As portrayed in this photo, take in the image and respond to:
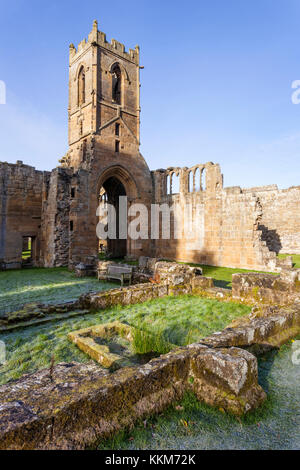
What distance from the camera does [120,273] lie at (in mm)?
9195

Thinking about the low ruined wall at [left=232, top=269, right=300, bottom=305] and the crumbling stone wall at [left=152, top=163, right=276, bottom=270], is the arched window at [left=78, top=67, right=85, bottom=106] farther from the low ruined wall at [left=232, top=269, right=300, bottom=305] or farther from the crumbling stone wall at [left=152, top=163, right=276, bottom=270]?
the low ruined wall at [left=232, top=269, right=300, bottom=305]

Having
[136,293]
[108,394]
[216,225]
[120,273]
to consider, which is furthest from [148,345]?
[216,225]

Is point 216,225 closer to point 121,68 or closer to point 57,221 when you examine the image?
point 57,221

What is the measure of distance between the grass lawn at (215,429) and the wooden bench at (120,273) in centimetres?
678

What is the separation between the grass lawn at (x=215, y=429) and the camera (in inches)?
68.1

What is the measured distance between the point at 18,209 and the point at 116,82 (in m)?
13.4

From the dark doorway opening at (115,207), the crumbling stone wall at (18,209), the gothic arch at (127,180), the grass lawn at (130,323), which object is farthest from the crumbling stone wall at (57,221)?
the grass lawn at (130,323)

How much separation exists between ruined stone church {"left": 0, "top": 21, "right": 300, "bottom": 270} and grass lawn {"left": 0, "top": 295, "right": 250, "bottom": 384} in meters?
8.27

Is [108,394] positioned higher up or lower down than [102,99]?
lower down

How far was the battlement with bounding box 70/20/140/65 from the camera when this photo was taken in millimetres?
17812

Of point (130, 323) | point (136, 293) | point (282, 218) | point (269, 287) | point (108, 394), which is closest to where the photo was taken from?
point (108, 394)

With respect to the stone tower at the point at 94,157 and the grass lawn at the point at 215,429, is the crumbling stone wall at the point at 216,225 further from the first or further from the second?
the grass lawn at the point at 215,429
